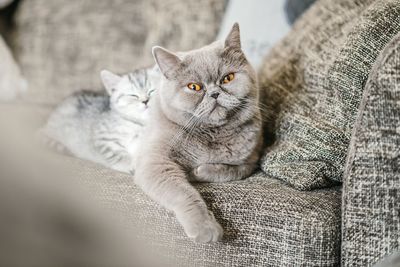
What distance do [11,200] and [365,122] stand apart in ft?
2.45

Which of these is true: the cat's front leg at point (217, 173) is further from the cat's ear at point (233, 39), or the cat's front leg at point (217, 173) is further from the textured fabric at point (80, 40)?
the textured fabric at point (80, 40)

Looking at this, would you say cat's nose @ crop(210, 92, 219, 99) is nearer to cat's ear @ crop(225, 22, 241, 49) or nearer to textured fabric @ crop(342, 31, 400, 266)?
cat's ear @ crop(225, 22, 241, 49)

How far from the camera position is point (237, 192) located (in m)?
1.06

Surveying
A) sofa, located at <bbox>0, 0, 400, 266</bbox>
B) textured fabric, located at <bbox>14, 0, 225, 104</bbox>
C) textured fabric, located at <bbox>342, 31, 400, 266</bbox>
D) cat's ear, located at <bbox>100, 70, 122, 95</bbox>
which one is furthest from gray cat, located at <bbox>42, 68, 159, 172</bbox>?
textured fabric, located at <bbox>342, 31, 400, 266</bbox>

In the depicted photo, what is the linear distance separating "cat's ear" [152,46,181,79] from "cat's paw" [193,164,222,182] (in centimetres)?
26

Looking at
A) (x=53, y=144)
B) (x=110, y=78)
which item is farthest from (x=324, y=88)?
(x=53, y=144)

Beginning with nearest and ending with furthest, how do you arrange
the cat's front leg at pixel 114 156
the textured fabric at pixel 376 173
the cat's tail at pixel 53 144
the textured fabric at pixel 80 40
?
1. the textured fabric at pixel 376 173
2. the cat's front leg at pixel 114 156
3. the cat's tail at pixel 53 144
4. the textured fabric at pixel 80 40

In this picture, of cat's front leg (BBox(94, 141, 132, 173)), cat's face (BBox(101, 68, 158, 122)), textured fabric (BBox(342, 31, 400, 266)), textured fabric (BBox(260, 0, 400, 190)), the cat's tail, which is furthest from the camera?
the cat's tail

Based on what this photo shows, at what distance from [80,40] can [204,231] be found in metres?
1.55

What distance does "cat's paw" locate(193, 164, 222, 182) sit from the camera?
3.78ft

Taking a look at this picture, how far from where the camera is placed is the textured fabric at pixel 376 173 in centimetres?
89

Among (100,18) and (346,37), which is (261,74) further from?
(100,18)

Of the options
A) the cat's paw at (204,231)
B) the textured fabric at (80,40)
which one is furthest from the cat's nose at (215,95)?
the textured fabric at (80,40)

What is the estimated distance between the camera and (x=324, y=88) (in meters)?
1.21
